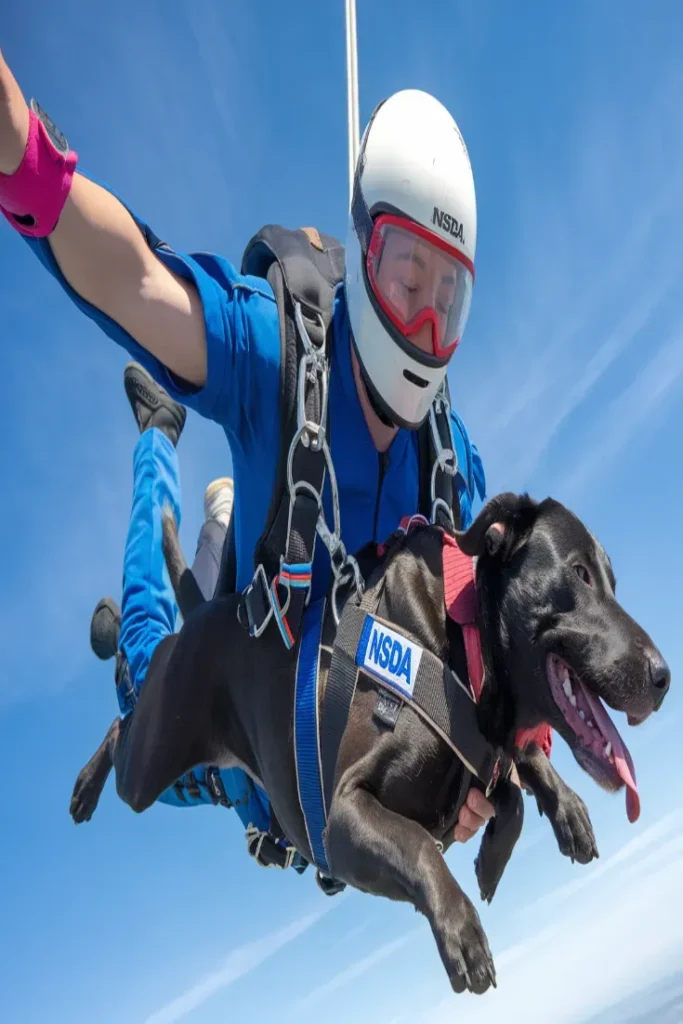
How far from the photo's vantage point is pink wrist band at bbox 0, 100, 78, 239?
111 inches

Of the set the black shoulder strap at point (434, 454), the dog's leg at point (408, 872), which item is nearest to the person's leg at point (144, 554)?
the black shoulder strap at point (434, 454)

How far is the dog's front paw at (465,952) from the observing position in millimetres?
2500

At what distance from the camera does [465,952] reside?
2545mm

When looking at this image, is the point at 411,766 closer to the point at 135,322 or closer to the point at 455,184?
the point at 135,322

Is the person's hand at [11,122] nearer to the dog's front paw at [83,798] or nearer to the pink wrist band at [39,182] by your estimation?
A: the pink wrist band at [39,182]

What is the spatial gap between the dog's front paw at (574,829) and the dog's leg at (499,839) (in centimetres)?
18

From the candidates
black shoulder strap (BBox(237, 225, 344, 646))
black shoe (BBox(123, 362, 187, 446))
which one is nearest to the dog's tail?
black shoe (BBox(123, 362, 187, 446))

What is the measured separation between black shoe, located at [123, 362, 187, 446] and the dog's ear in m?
3.00

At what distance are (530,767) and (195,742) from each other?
56.3 inches

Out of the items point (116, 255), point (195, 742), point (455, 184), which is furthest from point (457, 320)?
point (195, 742)

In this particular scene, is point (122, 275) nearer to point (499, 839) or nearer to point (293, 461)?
point (293, 461)

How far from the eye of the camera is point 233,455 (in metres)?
4.05

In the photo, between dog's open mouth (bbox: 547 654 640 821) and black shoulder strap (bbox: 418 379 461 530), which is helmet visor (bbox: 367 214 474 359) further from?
dog's open mouth (bbox: 547 654 640 821)

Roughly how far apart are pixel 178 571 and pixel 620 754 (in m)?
2.94
